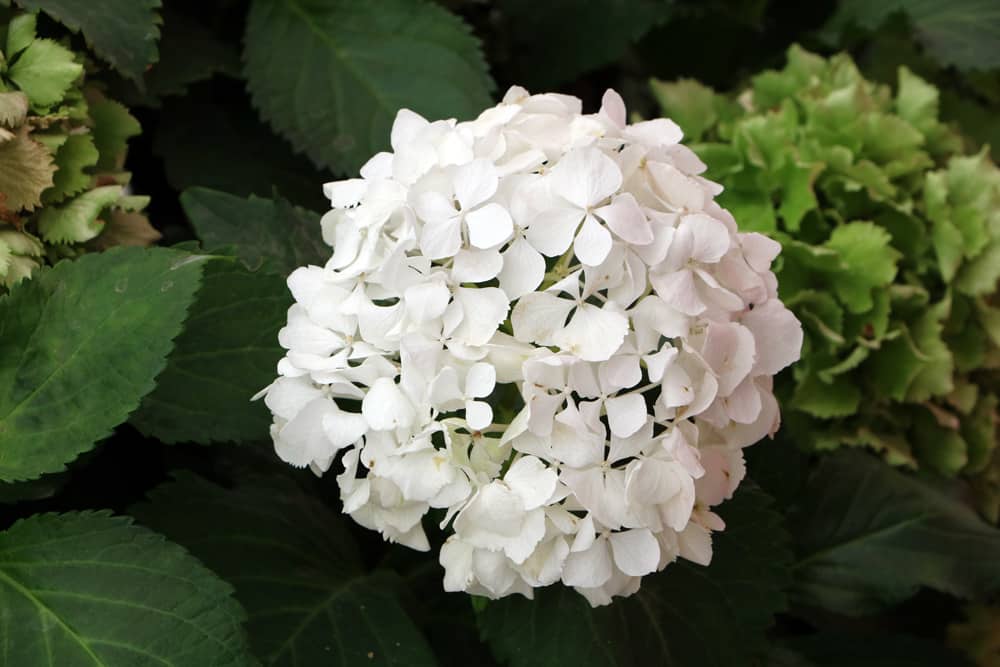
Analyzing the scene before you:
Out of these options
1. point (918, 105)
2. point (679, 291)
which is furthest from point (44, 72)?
point (918, 105)

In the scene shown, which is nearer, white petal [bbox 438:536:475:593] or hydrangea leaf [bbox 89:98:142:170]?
white petal [bbox 438:536:475:593]

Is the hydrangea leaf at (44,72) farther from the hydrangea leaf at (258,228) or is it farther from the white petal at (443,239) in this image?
the white petal at (443,239)

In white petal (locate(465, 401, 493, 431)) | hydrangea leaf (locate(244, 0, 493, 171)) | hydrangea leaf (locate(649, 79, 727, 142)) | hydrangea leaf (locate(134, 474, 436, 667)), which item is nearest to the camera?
white petal (locate(465, 401, 493, 431))

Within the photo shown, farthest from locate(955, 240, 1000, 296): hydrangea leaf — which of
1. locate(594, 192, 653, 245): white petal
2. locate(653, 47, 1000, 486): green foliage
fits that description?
locate(594, 192, 653, 245): white petal

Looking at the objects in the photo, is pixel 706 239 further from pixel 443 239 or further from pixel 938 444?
pixel 938 444

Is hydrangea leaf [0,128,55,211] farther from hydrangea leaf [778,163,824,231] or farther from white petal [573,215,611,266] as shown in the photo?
hydrangea leaf [778,163,824,231]
